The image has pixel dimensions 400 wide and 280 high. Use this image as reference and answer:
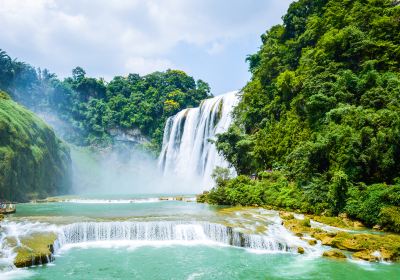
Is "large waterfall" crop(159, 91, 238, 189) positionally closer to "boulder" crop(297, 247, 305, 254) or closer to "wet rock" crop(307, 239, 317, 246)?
"wet rock" crop(307, 239, 317, 246)

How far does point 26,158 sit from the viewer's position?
100ft

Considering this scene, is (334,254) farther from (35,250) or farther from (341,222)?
(35,250)

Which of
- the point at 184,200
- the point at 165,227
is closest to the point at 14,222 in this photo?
the point at 165,227

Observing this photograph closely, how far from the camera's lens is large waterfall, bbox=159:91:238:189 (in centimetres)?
4041

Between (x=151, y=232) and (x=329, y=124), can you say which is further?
(x=329, y=124)

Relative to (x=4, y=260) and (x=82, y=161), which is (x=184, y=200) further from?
(x=82, y=161)

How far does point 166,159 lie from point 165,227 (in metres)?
34.9

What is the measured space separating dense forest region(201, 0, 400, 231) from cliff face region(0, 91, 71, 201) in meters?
15.2

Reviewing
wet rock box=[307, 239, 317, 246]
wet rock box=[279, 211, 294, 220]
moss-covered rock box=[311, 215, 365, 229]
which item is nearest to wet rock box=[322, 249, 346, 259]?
wet rock box=[307, 239, 317, 246]

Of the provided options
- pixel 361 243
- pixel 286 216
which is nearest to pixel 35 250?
pixel 286 216

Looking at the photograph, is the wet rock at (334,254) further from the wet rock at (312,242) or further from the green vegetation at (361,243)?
the wet rock at (312,242)

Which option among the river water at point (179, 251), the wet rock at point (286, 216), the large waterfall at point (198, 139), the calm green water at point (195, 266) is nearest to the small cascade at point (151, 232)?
the river water at point (179, 251)

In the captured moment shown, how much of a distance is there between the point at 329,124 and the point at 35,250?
1699cm

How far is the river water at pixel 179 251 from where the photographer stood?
1206 cm
